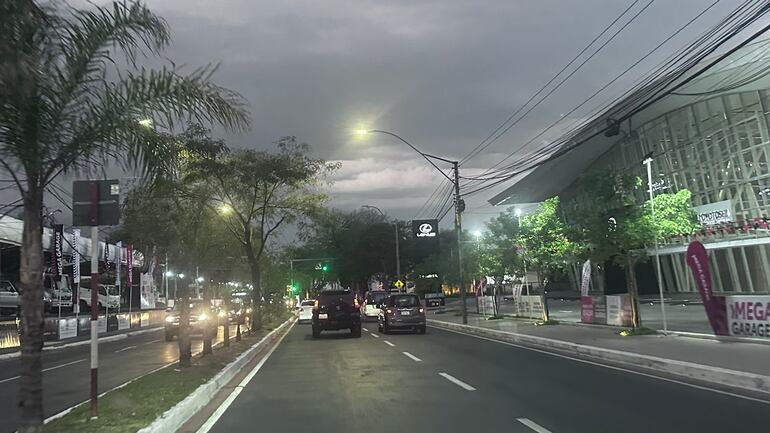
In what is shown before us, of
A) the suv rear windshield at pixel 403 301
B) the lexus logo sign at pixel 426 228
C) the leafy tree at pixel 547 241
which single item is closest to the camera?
the leafy tree at pixel 547 241

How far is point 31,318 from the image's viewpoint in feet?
22.0

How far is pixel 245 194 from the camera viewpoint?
26.8m

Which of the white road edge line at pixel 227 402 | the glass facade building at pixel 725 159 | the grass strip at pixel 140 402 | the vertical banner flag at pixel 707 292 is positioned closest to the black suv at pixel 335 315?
A: the white road edge line at pixel 227 402

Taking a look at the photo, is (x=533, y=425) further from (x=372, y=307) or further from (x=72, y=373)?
(x=372, y=307)

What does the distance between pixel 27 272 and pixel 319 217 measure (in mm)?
22066

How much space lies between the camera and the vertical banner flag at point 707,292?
688 inches

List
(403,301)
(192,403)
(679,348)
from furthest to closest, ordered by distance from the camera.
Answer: (403,301)
(679,348)
(192,403)

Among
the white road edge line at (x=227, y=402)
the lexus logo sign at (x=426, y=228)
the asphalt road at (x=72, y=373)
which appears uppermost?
the lexus logo sign at (x=426, y=228)

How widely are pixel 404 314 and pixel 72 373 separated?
46.3ft

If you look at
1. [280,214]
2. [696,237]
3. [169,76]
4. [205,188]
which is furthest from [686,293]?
[169,76]

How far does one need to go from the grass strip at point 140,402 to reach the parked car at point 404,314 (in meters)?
13.2

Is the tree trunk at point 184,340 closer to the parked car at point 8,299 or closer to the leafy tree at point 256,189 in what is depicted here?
the leafy tree at point 256,189

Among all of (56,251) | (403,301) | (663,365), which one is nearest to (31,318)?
(663,365)

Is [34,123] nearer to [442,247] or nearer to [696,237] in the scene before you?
[696,237]
